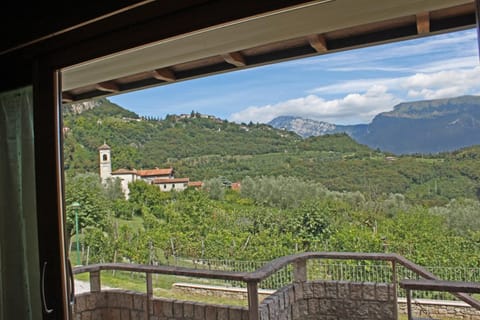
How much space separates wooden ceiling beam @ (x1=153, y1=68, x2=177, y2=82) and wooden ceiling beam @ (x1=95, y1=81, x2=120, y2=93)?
30cm

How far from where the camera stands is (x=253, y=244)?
7.73 m

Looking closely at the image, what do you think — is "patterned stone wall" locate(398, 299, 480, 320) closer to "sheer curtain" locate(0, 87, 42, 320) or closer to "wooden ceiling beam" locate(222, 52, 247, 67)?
"wooden ceiling beam" locate(222, 52, 247, 67)

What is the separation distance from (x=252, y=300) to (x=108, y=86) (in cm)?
183

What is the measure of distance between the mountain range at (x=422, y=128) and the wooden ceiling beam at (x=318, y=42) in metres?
3.42

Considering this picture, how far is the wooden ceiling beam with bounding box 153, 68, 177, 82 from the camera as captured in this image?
6.95ft

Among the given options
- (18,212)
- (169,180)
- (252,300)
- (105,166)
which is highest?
(105,166)

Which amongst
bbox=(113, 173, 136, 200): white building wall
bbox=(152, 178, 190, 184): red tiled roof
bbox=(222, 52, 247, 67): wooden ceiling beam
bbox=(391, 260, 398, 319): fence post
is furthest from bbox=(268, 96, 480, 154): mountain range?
bbox=(113, 173, 136, 200): white building wall

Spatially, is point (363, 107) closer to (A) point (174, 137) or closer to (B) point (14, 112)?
(A) point (174, 137)

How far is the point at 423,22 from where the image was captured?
1.51 meters

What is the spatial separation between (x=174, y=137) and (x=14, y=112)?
22.1 ft

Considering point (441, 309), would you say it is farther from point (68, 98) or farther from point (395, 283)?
point (68, 98)

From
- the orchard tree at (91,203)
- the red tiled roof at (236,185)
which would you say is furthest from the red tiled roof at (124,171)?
the red tiled roof at (236,185)

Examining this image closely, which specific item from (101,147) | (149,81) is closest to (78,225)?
(101,147)

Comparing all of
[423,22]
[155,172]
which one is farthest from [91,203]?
[423,22]
